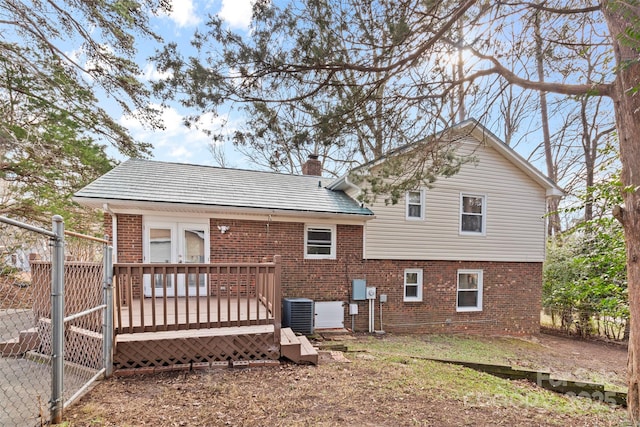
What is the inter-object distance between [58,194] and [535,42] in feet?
42.5

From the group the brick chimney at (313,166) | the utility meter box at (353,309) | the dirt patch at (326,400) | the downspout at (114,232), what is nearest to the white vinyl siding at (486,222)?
the utility meter box at (353,309)

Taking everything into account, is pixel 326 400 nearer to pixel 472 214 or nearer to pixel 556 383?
pixel 556 383

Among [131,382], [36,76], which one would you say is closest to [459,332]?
[131,382]

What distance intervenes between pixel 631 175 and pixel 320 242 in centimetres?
651

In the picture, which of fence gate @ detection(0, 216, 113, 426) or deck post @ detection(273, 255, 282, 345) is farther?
deck post @ detection(273, 255, 282, 345)

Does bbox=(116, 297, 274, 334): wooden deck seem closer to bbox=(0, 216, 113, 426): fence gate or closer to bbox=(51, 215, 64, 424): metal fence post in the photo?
bbox=(0, 216, 113, 426): fence gate

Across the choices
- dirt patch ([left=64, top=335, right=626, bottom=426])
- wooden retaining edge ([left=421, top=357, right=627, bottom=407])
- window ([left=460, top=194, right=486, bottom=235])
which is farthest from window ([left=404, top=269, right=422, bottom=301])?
dirt patch ([left=64, top=335, right=626, bottom=426])

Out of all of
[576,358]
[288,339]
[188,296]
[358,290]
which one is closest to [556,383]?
[576,358]

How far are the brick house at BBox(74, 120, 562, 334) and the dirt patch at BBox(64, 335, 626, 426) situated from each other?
12.8ft

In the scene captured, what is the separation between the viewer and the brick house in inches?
298

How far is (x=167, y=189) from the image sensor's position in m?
7.88

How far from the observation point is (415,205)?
992 cm

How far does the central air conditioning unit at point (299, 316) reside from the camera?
7578 mm

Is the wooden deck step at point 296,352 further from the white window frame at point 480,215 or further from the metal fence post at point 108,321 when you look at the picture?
the white window frame at point 480,215
